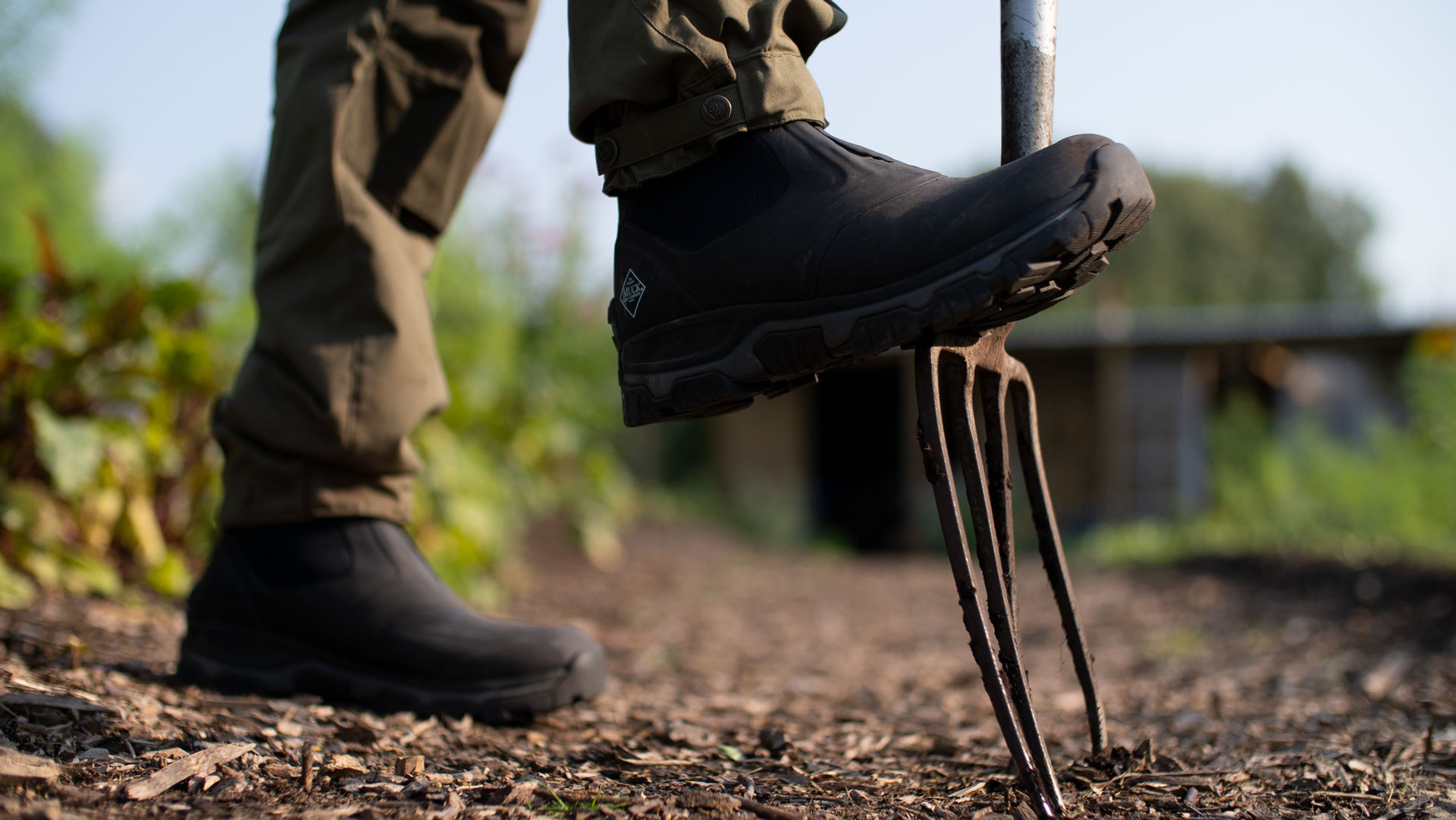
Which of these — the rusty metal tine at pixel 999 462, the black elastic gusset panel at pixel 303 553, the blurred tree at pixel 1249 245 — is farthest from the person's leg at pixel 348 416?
the blurred tree at pixel 1249 245

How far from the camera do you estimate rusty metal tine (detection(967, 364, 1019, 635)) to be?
1.08 metres

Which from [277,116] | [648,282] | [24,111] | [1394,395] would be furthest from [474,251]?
[1394,395]

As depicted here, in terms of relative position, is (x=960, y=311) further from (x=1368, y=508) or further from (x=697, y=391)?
(x=1368, y=508)

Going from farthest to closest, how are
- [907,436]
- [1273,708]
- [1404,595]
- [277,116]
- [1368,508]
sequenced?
[907,436], [1368,508], [1404,595], [1273,708], [277,116]

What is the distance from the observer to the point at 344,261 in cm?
140

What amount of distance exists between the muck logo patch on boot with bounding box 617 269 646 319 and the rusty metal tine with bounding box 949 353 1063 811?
0.41 metres

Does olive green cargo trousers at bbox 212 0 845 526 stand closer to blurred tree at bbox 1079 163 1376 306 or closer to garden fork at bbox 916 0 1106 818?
garden fork at bbox 916 0 1106 818

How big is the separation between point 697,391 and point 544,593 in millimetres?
3181

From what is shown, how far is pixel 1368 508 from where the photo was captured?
17.5 feet

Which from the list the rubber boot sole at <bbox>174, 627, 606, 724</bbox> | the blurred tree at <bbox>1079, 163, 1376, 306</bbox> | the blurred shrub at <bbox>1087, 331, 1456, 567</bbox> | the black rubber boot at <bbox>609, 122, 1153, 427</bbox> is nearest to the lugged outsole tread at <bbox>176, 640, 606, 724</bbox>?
the rubber boot sole at <bbox>174, 627, 606, 724</bbox>

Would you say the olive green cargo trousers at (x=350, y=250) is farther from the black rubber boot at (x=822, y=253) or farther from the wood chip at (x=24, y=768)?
the wood chip at (x=24, y=768)

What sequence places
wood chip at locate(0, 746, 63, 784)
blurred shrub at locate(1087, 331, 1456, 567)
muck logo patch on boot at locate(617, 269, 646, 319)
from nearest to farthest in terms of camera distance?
1. wood chip at locate(0, 746, 63, 784)
2. muck logo patch on boot at locate(617, 269, 646, 319)
3. blurred shrub at locate(1087, 331, 1456, 567)

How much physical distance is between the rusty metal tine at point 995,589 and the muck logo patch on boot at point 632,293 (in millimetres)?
406

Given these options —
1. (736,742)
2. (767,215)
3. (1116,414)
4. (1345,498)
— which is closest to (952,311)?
(767,215)
